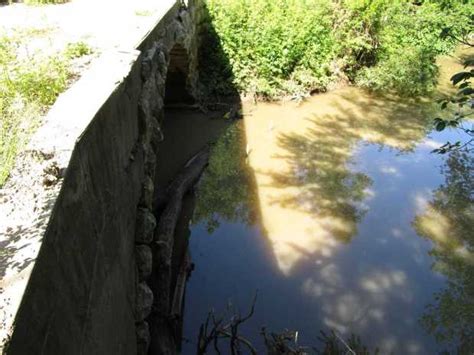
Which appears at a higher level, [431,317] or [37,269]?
[37,269]

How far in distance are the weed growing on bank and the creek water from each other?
871 millimetres

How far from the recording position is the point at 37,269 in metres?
1.52

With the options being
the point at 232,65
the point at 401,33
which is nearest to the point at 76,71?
the point at 232,65

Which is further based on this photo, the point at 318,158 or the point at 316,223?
the point at 318,158

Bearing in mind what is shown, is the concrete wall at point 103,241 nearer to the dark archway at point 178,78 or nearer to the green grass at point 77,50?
the green grass at point 77,50

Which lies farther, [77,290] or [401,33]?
[401,33]

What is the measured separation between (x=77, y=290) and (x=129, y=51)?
211 centimetres

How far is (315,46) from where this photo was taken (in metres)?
9.61

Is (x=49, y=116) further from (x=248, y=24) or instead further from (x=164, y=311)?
(x=248, y=24)

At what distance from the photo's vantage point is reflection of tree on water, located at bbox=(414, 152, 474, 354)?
4.74m

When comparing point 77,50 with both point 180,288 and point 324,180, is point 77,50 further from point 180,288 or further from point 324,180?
point 324,180

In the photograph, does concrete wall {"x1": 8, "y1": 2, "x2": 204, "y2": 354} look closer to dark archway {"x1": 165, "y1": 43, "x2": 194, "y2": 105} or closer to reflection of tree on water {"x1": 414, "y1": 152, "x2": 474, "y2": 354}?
reflection of tree on water {"x1": 414, "y1": 152, "x2": 474, "y2": 354}

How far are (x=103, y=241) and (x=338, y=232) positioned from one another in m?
4.15

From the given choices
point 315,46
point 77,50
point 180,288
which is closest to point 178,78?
point 315,46
